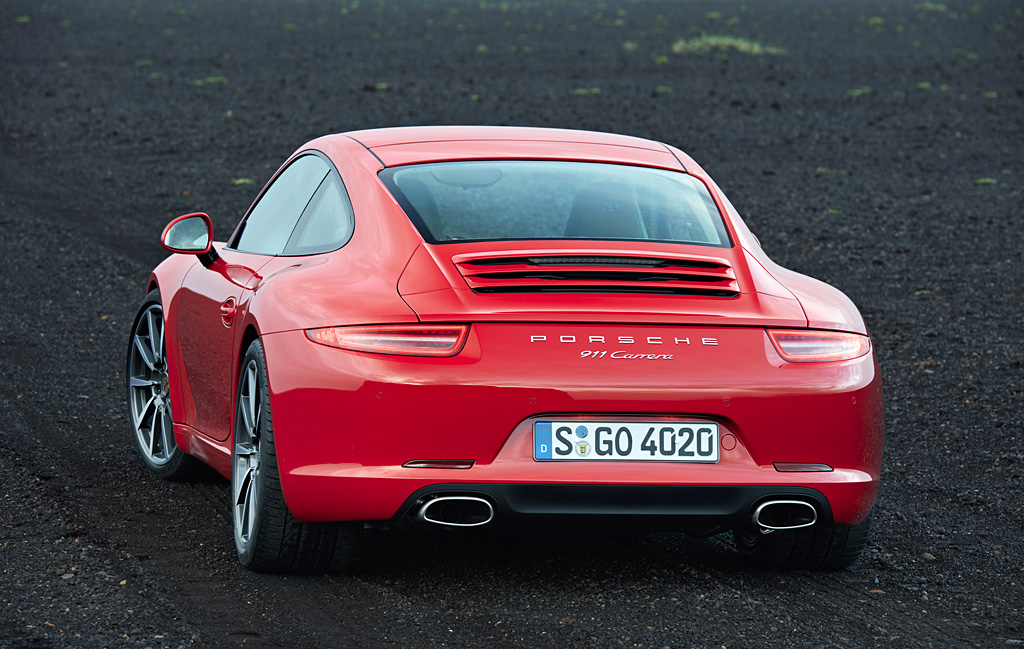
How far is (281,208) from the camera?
5355 millimetres

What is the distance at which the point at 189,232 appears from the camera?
17.8 ft

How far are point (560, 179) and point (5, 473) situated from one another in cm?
279

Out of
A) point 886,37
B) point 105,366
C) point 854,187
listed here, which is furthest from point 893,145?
point 886,37

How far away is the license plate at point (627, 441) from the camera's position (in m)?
3.93

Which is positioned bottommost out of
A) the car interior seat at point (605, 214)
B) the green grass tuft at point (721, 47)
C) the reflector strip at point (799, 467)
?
the green grass tuft at point (721, 47)

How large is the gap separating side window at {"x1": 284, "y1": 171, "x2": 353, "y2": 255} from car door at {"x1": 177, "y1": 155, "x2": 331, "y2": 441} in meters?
0.09

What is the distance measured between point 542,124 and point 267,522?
1926cm

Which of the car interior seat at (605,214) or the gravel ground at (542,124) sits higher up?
the car interior seat at (605,214)

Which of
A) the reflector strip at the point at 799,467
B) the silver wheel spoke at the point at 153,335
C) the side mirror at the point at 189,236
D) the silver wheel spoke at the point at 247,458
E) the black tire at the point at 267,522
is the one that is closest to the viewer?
the reflector strip at the point at 799,467

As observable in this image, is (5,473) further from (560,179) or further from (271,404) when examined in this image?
(560,179)

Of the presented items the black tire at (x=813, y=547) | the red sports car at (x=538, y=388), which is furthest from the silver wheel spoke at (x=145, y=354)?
the black tire at (x=813, y=547)

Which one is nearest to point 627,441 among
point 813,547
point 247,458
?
point 813,547

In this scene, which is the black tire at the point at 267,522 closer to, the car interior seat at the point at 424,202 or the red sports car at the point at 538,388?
the red sports car at the point at 538,388

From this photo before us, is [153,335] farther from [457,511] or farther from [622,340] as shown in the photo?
[622,340]
